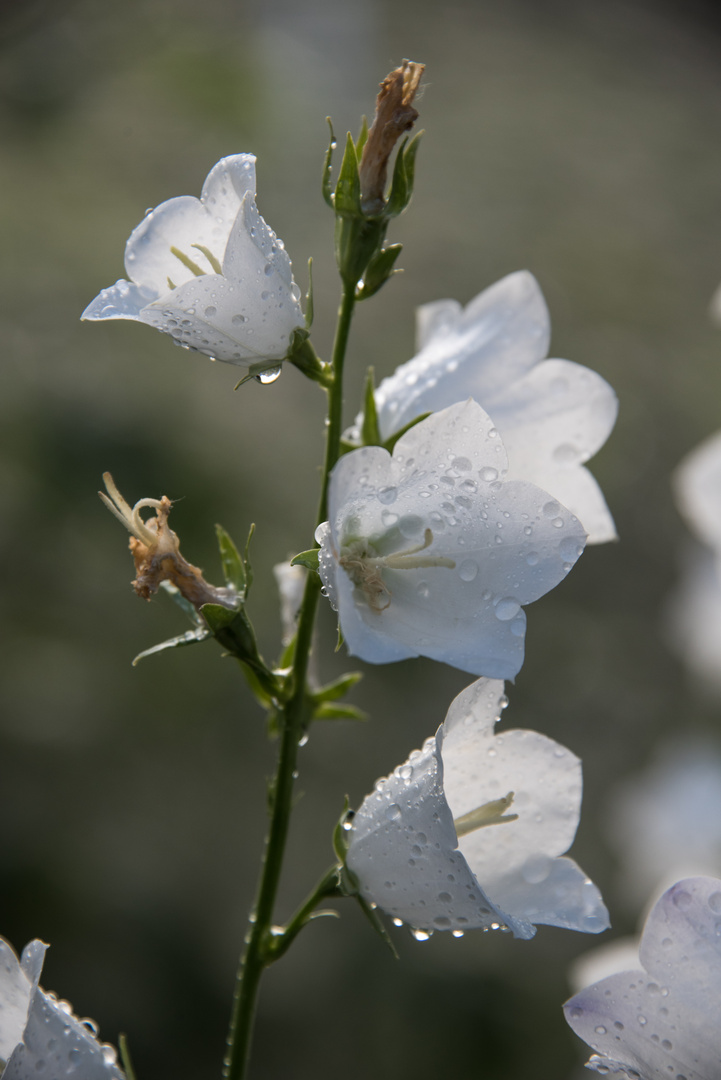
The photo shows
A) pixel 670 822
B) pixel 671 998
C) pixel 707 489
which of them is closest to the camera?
pixel 671 998

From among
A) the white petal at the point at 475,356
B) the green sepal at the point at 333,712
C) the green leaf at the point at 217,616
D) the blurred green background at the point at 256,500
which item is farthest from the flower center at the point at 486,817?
the blurred green background at the point at 256,500

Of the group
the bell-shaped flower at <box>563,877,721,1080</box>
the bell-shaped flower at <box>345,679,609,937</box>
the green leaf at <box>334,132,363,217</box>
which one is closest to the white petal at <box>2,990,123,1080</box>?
the bell-shaped flower at <box>345,679,609,937</box>

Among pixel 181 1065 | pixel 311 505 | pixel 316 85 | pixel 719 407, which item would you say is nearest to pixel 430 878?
pixel 181 1065

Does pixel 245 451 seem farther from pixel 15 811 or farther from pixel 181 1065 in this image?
pixel 181 1065

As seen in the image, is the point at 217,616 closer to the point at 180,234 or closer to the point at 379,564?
the point at 379,564

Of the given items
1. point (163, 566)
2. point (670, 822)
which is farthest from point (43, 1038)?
point (670, 822)

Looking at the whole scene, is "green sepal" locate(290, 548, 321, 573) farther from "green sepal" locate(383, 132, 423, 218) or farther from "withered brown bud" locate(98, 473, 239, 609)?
"green sepal" locate(383, 132, 423, 218)

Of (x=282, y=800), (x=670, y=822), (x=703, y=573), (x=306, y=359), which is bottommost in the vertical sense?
(x=670, y=822)

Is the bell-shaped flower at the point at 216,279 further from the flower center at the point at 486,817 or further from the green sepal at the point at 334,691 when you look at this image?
the flower center at the point at 486,817
